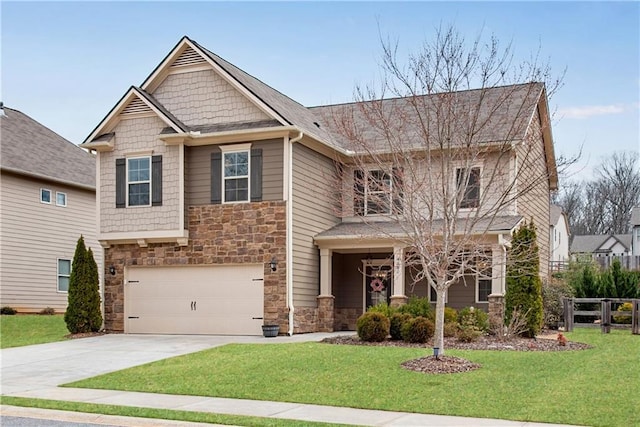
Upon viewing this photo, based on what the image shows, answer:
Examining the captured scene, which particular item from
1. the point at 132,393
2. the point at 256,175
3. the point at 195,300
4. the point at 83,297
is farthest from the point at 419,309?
the point at 83,297

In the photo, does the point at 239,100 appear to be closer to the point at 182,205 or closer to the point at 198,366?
the point at 182,205

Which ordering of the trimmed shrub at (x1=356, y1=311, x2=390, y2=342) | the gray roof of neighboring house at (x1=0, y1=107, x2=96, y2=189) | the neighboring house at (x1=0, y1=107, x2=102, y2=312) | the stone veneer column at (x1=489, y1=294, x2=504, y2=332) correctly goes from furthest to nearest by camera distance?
1. the gray roof of neighboring house at (x1=0, y1=107, x2=96, y2=189)
2. the neighboring house at (x1=0, y1=107, x2=102, y2=312)
3. the stone veneer column at (x1=489, y1=294, x2=504, y2=332)
4. the trimmed shrub at (x1=356, y1=311, x2=390, y2=342)

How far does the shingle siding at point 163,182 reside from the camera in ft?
69.5

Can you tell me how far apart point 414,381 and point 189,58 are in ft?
43.7

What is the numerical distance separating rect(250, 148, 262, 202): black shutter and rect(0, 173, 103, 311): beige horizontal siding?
11.0 metres

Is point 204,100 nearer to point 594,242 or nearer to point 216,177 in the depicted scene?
point 216,177

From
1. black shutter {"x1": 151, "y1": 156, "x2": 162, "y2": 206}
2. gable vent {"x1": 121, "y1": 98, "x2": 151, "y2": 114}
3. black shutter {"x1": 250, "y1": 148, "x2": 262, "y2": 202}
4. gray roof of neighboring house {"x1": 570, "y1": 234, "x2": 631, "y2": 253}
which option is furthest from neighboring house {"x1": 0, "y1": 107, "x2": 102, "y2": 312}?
gray roof of neighboring house {"x1": 570, "y1": 234, "x2": 631, "y2": 253}

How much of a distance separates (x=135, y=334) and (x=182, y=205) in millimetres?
4167

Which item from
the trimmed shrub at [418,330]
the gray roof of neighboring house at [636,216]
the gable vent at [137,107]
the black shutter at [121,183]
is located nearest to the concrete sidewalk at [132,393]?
the trimmed shrub at [418,330]

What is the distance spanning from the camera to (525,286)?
58.0 ft

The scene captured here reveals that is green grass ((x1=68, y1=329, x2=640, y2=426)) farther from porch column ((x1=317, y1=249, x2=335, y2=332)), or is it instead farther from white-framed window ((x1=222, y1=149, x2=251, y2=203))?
white-framed window ((x1=222, y1=149, x2=251, y2=203))

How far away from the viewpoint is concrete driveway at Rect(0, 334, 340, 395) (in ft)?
45.8

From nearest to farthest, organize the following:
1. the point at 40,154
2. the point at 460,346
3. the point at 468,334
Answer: the point at 460,346
the point at 468,334
the point at 40,154

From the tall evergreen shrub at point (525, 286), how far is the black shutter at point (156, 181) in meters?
10.1
